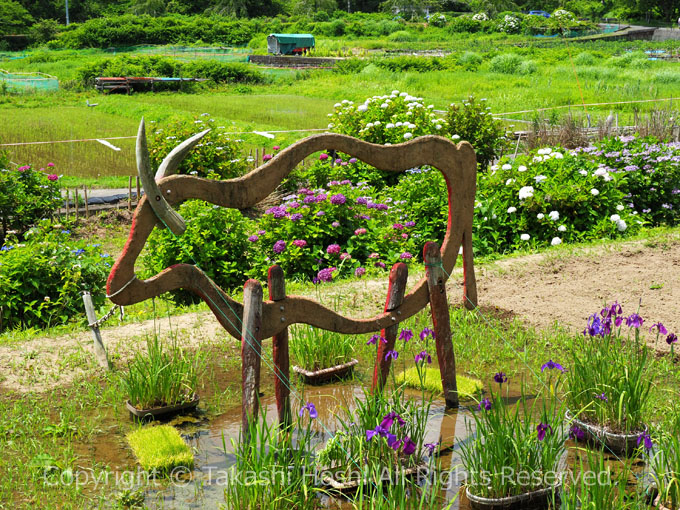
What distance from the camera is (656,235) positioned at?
28.8 feet

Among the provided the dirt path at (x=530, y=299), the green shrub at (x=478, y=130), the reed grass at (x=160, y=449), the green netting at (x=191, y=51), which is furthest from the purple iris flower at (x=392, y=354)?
the green netting at (x=191, y=51)

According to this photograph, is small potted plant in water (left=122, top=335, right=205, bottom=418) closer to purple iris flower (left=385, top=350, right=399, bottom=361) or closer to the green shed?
purple iris flower (left=385, top=350, right=399, bottom=361)

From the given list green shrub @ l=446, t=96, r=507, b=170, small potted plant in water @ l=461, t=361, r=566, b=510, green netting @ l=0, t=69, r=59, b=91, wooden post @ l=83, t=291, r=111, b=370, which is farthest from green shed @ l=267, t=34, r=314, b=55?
small potted plant in water @ l=461, t=361, r=566, b=510

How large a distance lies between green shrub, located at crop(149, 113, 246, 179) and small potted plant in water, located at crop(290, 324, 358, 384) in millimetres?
5874

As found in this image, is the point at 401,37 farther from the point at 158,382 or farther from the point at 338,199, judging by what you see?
the point at 158,382

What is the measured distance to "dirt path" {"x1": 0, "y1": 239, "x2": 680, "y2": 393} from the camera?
5438 mm

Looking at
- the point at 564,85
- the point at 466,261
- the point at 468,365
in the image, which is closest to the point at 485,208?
the point at 468,365

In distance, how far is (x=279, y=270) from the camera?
374 cm

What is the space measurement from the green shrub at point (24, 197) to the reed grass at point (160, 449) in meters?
6.13

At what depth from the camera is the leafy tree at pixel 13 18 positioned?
175 feet

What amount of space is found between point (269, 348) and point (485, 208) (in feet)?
12.9

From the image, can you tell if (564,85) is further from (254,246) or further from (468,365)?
(468,365)

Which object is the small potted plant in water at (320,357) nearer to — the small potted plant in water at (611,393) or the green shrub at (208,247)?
the small potted plant in water at (611,393)

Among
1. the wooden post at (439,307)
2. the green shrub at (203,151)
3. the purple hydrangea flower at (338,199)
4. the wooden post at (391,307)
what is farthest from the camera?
the green shrub at (203,151)
